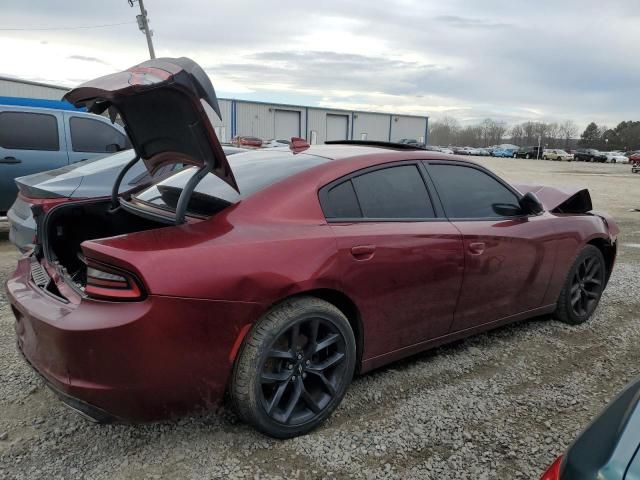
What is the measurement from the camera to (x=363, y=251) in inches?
109

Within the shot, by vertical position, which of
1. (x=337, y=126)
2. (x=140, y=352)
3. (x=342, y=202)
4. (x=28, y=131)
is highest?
(x=337, y=126)

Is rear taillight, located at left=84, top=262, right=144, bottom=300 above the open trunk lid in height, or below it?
below

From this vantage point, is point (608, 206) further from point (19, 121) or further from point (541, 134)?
point (541, 134)

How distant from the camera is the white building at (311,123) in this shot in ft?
152

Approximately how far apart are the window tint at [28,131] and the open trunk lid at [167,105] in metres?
4.86

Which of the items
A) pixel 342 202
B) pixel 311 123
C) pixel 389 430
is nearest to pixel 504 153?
pixel 311 123

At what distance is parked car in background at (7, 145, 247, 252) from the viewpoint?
4.84 m

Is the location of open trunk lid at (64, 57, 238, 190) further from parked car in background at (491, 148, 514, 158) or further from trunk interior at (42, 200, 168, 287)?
parked car in background at (491, 148, 514, 158)

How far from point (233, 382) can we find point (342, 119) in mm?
54316

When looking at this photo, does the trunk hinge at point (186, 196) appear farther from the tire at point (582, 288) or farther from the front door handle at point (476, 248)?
the tire at point (582, 288)

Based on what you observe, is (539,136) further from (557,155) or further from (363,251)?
(363,251)

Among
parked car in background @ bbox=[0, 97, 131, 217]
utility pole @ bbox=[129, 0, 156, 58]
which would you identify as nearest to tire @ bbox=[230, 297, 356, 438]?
parked car in background @ bbox=[0, 97, 131, 217]

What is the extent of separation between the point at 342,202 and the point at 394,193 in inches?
16.5

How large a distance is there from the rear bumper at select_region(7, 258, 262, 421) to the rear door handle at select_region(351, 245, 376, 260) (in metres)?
0.62
